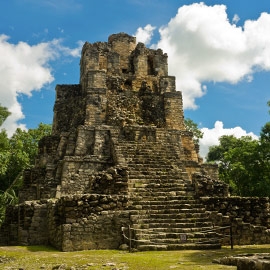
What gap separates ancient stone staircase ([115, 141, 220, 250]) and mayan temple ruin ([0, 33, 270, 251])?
32 millimetres

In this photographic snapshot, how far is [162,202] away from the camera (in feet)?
39.3

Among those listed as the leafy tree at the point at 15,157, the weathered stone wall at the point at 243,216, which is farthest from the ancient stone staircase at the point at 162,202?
the leafy tree at the point at 15,157

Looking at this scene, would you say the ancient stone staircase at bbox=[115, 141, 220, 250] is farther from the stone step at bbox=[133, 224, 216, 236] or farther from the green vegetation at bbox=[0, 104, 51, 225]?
the green vegetation at bbox=[0, 104, 51, 225]

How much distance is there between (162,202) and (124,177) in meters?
1.58

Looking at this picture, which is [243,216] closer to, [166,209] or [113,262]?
[166,209]

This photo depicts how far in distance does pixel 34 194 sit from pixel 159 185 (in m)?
6.09

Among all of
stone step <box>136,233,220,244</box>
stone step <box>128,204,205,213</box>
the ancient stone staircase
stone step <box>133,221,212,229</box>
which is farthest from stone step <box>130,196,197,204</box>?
stone step <box>136,233,220,244</box>

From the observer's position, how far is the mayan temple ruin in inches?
415

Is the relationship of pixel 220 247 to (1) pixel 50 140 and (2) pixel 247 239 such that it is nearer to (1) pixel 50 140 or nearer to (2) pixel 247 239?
(2) pixel 247 239

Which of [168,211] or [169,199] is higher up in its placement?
[169,199]

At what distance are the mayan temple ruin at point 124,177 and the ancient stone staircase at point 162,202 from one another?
0.03 m

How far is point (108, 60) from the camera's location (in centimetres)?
2098

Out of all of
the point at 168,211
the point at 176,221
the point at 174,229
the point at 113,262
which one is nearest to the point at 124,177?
the point at 168,211

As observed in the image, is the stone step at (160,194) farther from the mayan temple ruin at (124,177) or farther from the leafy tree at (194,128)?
the leafy tree at (194,128)
